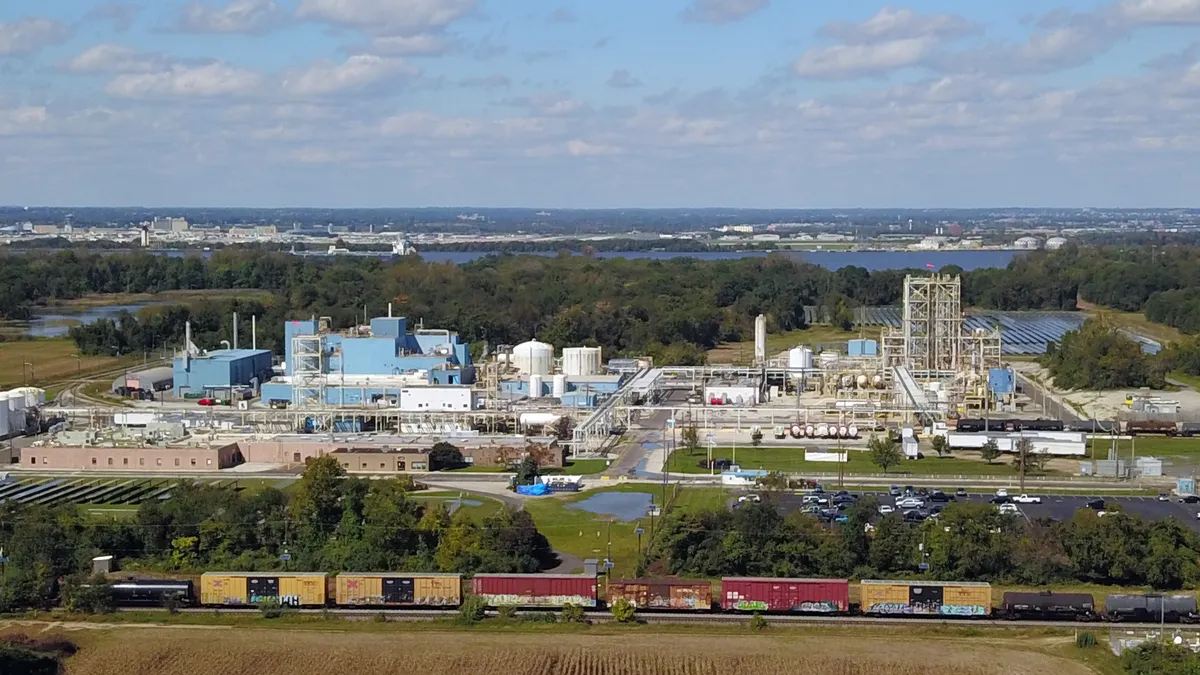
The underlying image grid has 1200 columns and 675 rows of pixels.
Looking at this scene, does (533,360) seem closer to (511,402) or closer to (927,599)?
(511,402)

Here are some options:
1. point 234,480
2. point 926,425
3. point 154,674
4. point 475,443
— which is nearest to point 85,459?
point 234,480

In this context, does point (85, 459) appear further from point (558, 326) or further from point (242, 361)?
point (558, 326)

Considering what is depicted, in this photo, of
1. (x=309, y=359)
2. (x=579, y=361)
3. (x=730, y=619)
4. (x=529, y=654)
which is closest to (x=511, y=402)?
(x=579, y=361)

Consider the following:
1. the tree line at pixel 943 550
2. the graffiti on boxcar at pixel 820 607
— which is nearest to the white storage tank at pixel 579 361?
the tree line at pixel 943 550

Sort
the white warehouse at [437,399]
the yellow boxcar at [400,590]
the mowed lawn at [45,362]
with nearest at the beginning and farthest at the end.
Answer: the yellow boxcar at [400,590], the white warehouse at [437,399], the mowed lawn at [45,362]

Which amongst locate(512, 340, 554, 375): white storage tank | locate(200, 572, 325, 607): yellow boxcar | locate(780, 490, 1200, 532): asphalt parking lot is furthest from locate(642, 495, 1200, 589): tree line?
locate(512, 340, 554, 375): white storage tank

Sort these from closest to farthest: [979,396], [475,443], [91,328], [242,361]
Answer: [475,443], [979,396], [242,361], [91,328]

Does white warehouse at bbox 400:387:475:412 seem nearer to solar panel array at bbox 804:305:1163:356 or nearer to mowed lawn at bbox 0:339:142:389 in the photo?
mowed lawn at bbox 0:339:142:389

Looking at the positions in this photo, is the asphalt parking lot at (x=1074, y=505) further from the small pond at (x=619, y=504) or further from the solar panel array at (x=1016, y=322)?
the solar panel array at (x=1016, y=322)
